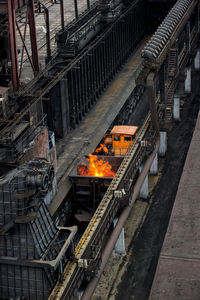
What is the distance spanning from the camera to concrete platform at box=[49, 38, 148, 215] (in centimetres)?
4649

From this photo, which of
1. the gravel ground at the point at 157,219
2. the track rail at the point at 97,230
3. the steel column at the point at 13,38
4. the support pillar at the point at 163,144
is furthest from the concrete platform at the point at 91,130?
the steel column at the point at 13,38

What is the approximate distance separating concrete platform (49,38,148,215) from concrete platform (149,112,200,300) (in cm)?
826

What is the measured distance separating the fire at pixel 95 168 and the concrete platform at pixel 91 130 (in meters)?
1.05

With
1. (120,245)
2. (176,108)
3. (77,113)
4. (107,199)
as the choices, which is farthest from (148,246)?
(176,108)

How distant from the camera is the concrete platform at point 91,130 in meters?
46.5

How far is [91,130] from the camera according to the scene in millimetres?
54156

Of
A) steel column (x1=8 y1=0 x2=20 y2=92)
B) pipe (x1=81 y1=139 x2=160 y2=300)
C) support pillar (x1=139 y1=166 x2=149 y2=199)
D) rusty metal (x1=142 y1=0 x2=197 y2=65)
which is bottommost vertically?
support pillar (x1=139 y1=166 x2=149 y2=199)

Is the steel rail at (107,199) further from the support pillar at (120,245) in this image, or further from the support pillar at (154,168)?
the support pillar at (120,245)

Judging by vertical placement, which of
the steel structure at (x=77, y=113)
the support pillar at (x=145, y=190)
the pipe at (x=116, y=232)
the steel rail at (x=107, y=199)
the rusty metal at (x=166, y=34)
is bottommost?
the support pillar at (x=145, y=190)

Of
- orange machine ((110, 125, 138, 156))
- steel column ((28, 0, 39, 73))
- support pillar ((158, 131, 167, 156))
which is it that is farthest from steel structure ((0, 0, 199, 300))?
support pillar ((158, 131, 167, 156))

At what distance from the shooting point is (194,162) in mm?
51500

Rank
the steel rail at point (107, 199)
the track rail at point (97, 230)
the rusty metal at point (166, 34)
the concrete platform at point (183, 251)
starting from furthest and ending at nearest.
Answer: the rusty metal at point (166, 34) → the concrete platform at point (183, 251) → the steel rail at point (107, 199) → the track rail at point (97, 230)

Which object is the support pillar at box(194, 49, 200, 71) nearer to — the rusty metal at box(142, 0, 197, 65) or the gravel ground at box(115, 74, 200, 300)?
the rusty metal at box(142, 0, 197, 65)

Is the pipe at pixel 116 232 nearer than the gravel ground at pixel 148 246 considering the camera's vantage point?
Yes
